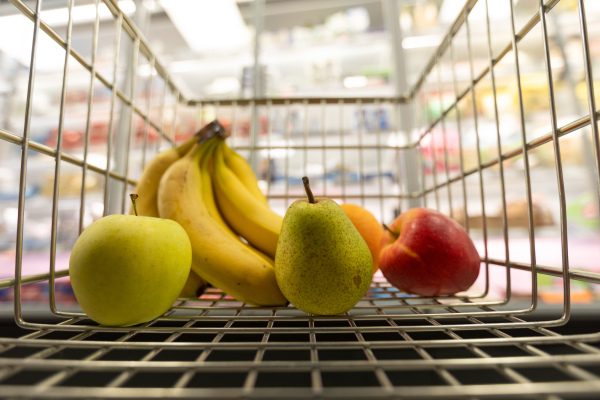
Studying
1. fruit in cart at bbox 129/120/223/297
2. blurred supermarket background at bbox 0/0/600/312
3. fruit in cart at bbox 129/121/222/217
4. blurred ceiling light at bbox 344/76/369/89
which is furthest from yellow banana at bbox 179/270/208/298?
blurred ceiling light at bbox 344/76/369/89

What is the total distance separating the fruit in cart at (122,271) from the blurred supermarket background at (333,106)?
3.58 ft

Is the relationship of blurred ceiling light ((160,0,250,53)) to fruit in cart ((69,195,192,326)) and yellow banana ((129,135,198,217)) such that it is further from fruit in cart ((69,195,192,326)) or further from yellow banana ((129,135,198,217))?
fruit in cart ((69,195,192,326))

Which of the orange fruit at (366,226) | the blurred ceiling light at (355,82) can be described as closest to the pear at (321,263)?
the orange fruit at (366,226)

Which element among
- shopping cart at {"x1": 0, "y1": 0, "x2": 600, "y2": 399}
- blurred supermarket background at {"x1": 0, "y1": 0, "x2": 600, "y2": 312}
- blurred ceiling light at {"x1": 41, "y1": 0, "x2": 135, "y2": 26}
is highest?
blurred ceiling light at {"x1": 41, "y1": 0, "x2": 135, "y2": 26}

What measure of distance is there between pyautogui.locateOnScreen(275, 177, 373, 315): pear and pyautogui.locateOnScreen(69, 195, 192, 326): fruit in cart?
0.11 meters

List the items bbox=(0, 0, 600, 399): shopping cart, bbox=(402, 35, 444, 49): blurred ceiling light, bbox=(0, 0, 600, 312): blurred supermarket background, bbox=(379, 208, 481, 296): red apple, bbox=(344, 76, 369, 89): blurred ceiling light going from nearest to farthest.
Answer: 1. bbox=(0, 0, 600, 399): shopping cart
2. bbox=(379, 208, 481, 296): red apple
3. bbox=(0, 0, 600, 312): blurred supermarket background
4. bbox=(402, 35, 444, 49): blurred ceiling light
5. bbox=(344, 76, 369, 89): blurred ceiling light

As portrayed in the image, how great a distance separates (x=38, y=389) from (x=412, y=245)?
370 mm

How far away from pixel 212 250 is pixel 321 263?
14 centimetres

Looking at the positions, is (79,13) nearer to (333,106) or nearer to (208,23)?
(208,23)

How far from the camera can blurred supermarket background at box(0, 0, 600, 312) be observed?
1.47m

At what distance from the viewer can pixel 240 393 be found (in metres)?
0.14

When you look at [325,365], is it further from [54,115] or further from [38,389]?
[54,115]

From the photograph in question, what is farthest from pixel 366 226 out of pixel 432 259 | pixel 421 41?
pixel 421 41

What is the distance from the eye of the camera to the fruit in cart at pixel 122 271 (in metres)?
0.26
